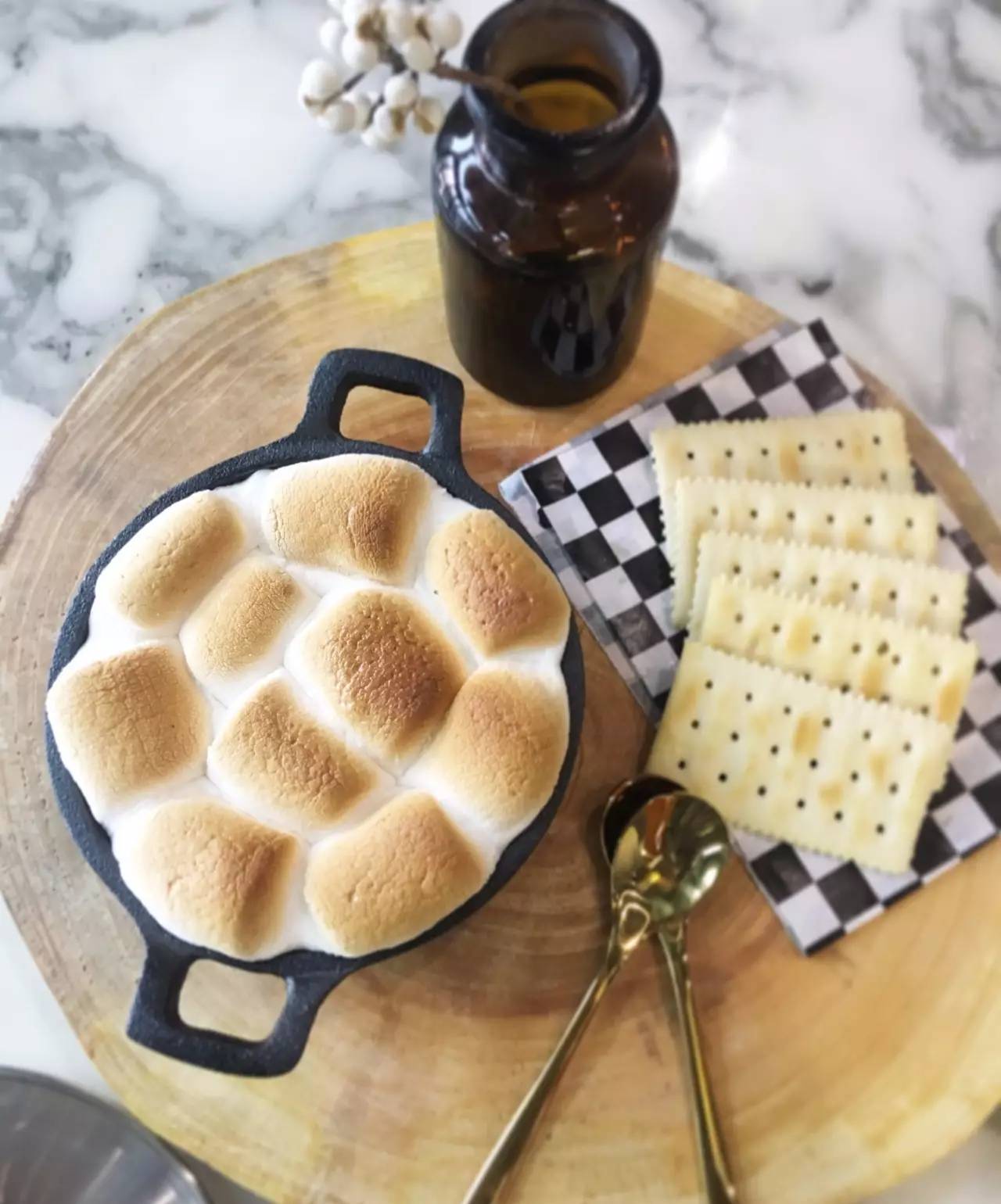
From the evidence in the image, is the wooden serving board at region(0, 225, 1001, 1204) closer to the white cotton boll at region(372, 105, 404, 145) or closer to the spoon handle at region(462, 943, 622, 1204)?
the spoon handle at region(462, 943, 622, 1204)

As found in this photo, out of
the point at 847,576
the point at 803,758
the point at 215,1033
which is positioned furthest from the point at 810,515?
the point at 215,1033

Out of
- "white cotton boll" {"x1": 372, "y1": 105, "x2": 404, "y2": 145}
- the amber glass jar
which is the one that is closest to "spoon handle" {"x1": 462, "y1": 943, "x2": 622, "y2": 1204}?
the amber glass jar

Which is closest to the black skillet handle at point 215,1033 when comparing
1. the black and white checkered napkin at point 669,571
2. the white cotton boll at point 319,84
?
the black and white checkered napkin at point 669,571

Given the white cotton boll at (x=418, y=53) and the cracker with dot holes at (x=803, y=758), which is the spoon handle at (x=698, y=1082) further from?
the white cotton boll at (x=418, y=53)

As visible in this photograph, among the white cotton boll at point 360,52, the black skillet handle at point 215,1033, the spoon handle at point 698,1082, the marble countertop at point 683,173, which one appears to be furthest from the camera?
the marble countertop at point 683,173

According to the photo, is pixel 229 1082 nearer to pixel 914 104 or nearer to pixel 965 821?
pixel 965 821

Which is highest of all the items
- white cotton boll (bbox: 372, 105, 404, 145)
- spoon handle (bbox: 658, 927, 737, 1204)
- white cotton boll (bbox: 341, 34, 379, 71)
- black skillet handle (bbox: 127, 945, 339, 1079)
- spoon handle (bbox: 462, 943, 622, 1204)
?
white cotton boll (bbox: 341, 34, 379, 71)
